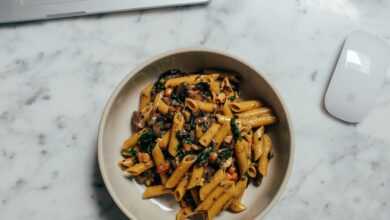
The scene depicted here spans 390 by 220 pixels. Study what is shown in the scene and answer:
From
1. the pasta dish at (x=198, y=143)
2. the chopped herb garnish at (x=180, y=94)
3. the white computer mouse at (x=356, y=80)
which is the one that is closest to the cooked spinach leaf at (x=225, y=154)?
the pasta dish at (x=198, y=143)

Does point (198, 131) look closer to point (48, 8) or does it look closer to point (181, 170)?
point (181, 170)

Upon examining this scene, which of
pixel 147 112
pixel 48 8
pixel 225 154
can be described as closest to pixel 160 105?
pixel 147 112

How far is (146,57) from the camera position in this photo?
3.08 feet

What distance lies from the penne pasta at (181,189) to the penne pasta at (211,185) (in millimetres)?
26

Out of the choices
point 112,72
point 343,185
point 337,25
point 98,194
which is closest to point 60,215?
point 98,194

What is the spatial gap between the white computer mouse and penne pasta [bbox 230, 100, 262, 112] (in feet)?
0.50

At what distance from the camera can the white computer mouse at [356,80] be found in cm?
91

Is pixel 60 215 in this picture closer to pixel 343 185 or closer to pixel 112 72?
pixel 112 72

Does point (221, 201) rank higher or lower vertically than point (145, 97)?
lower

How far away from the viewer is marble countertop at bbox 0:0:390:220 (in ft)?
2.98

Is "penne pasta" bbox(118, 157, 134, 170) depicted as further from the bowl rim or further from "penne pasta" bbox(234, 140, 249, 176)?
"penne pasta" bbox(234, 140, 249, 176)

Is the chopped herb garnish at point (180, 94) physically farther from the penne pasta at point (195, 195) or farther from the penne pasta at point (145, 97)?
the penne pasta at point (195, 195)

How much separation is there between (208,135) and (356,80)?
0.98ft

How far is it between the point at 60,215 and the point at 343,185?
0.49 meters
